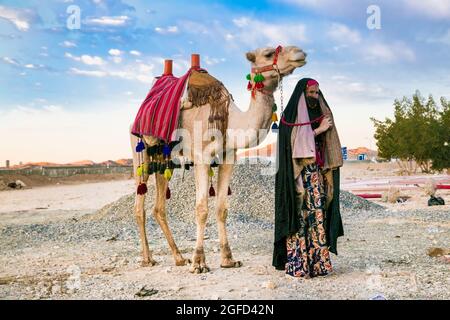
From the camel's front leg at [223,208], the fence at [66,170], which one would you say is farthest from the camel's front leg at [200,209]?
the fence at [66,170]

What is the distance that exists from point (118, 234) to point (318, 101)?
5.91 metres

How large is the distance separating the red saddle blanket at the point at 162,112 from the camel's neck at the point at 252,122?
0.76 meters

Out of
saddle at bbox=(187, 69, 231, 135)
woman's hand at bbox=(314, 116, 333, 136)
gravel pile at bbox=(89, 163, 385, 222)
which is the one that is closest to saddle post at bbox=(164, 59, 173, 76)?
saddle at bbox=(187, 69, 231, 135)

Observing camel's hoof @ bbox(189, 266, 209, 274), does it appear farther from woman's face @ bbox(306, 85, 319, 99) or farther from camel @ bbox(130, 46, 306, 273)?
woman's face @ bbox(306, 85, 319, 99)

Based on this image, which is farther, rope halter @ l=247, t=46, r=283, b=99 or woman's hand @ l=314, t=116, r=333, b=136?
rope halter @ l=247, t=46, r=283, b=99

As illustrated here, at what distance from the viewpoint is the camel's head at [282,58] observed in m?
6.19

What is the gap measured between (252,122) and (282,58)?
0.81 metres

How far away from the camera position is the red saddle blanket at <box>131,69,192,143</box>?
6.99m

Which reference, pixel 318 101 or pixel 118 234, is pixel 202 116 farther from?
pixel 118 234

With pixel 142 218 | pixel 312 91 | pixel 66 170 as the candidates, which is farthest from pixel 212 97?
pixel 66 170

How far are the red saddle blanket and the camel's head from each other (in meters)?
1.11

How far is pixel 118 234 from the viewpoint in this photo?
1080cm

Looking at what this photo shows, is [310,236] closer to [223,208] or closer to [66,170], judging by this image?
[223,208]
